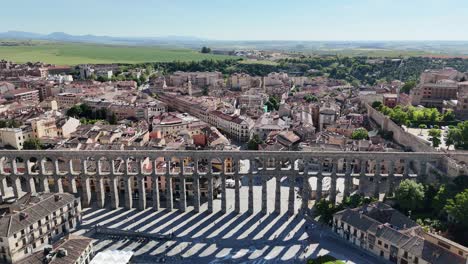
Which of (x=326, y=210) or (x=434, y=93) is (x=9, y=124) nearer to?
(x=326, y=210)

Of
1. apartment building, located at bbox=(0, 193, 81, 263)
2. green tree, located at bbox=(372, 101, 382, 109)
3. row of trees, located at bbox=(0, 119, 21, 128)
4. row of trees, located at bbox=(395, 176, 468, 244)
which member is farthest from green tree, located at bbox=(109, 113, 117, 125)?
row of trees, located at bbox=(395, 176, 468, 244)

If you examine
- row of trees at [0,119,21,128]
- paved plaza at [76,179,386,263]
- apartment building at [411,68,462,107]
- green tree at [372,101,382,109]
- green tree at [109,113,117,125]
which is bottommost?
paved plaza at [76,179,386,263]

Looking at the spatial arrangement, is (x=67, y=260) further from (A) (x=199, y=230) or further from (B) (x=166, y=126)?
(B) (x=166, y=126)

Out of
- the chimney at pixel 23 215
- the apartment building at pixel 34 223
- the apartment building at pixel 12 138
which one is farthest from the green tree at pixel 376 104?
the apartment building at pixel 12 138

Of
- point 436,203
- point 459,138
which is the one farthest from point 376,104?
point 436,203

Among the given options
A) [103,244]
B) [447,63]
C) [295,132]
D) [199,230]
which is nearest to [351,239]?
[199,230]

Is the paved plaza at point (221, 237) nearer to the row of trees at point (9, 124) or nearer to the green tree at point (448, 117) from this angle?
the row of trees at point (9, 124)

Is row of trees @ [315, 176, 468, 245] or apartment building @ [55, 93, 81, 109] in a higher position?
apartment building @ [55, 93, 81, 109]

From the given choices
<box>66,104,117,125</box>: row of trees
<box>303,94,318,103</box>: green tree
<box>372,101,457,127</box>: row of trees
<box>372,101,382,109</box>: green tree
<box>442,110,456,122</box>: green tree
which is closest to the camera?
<box>372,101,457,127</box>: row of trees

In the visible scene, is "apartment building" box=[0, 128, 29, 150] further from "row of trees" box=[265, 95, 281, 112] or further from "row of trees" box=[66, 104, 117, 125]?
"row of trees" box=[265, 95, 281, 112]
